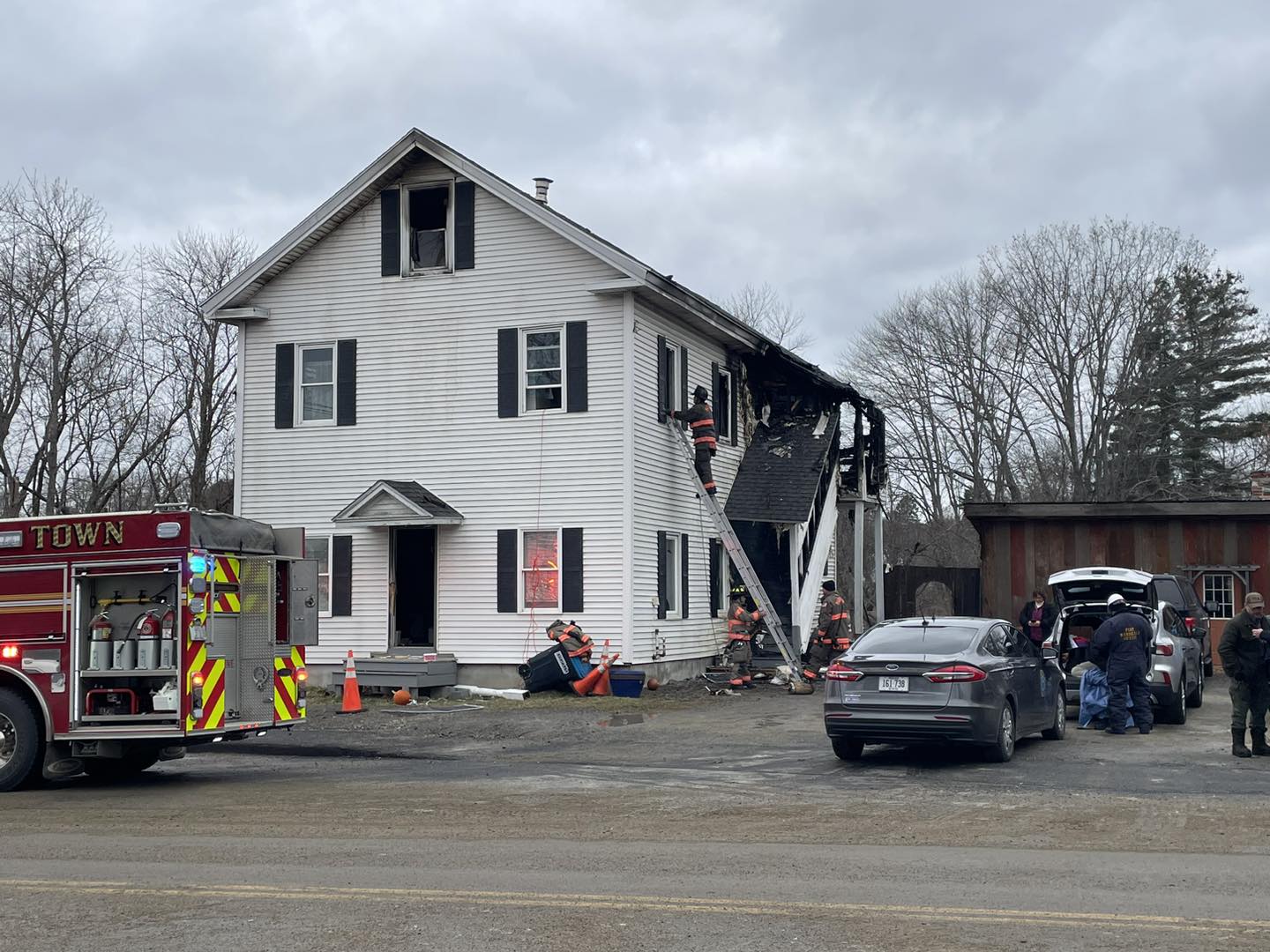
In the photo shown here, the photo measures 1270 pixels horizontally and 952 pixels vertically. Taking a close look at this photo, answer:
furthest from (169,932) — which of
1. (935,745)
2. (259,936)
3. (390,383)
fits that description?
(390,383)

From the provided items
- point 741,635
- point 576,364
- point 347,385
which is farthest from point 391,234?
point 741,635

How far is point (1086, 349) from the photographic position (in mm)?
44562

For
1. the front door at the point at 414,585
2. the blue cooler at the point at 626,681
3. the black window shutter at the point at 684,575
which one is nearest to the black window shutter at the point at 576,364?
the black window shutter at the point at 684,575

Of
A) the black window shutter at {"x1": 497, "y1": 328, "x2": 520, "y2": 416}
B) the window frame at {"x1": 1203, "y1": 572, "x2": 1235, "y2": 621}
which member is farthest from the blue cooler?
the window frame at {"x1": 1203, "y1": 572, "x2": 1235, "y2": 621}

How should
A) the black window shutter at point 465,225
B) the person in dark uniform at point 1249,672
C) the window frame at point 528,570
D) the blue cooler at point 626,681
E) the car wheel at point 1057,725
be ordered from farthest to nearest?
the black window shutter at point 465,225
the window frame at point 528,570
the blue cooler at point 626,681
the car wheel at point 1057,725
the person in dark uniform at point 1249,672

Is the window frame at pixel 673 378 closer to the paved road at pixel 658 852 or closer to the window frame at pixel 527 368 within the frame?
the window frame at pixel 527 368

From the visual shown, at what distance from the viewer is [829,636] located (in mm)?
23297

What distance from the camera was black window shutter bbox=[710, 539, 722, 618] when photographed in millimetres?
26328

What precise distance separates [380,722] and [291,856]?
10299mm

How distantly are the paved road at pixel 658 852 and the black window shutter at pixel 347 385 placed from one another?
9.63 meters

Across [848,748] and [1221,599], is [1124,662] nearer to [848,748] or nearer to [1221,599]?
[848,748]

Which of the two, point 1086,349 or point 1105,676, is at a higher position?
point 1086,349

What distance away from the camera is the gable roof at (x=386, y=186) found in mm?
22625

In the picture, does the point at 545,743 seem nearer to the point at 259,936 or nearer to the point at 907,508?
the point at 259,936
